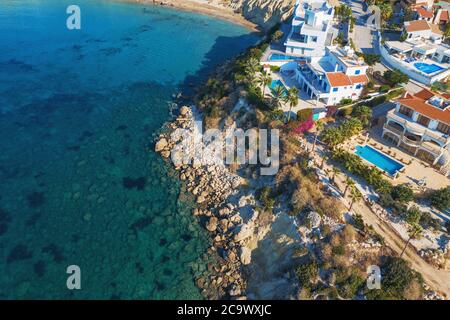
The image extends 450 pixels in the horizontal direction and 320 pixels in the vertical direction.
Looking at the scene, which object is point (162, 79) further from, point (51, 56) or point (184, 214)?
point (184, 214)

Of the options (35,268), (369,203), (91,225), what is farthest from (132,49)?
(369,203)

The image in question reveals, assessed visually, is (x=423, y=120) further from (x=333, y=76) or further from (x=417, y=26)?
(x=417, y=26)

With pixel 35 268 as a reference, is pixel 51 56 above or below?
above

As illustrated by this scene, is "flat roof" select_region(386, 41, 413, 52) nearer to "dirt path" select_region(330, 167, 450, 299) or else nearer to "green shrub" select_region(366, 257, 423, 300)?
"dirt path" select_region(330, 167, 450, 299)

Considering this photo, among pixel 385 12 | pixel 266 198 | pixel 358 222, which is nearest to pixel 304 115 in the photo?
pixel 266 198

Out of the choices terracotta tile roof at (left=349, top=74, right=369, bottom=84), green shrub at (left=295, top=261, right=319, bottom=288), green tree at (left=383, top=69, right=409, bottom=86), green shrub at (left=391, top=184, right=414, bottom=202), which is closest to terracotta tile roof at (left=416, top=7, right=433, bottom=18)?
green tree at (left=383, top=69, right=409, bottom=86)

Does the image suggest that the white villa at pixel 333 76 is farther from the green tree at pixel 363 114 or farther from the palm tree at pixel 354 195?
the palm tree at pixel 354 195
